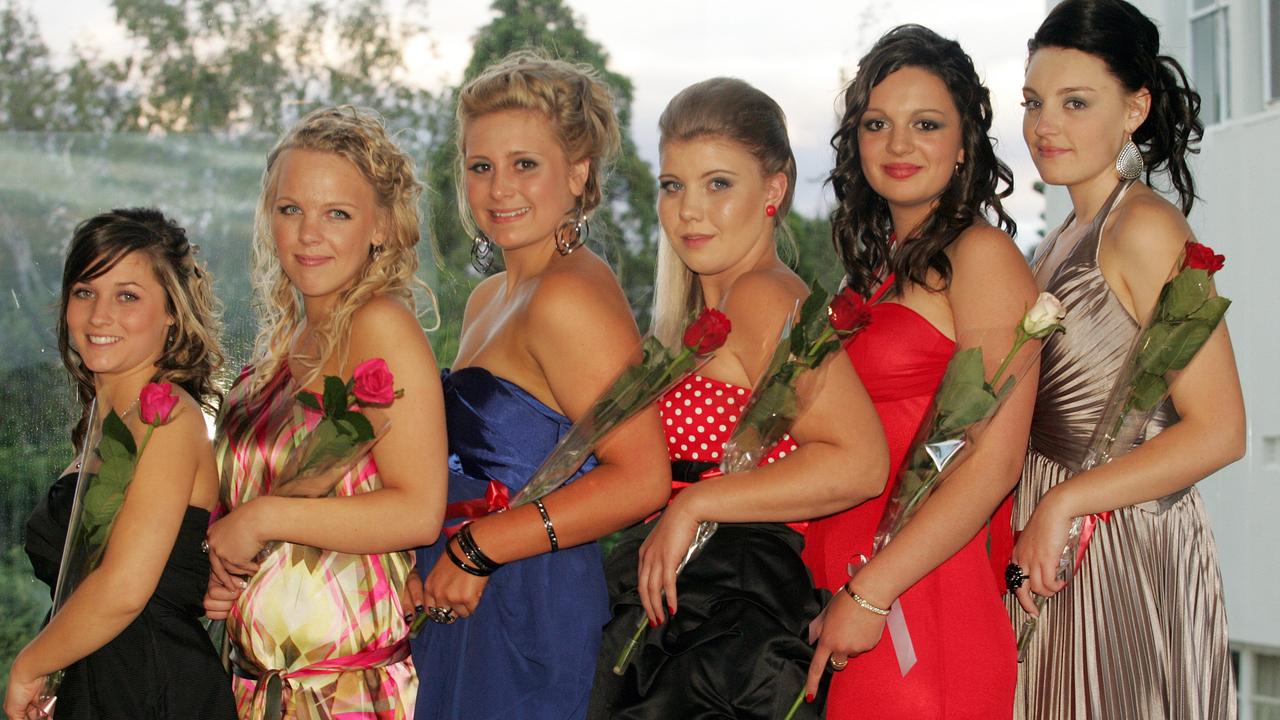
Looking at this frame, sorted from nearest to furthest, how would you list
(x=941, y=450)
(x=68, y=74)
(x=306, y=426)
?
(x=941, y=450)
(x=306, y=426)
(x=68, y=74)

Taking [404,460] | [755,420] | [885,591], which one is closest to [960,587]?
[885,591]

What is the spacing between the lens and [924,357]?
2.24 m

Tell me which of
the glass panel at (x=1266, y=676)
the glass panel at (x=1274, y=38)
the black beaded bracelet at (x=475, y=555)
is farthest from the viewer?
the glass panel at (x=1266, y=676)

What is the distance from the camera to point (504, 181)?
244 cm

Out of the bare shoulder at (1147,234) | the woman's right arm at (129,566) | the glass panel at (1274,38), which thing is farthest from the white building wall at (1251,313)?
the woman's right arm at (129,566)

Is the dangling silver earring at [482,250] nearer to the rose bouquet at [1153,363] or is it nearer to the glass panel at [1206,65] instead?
the rose bouquet at [1153,363]

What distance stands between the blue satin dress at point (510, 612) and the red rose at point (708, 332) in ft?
1.31

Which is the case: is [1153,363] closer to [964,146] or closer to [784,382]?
[964,146]

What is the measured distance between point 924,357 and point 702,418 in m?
0.41

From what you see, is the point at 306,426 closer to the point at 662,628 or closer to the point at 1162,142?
the point at 662,628

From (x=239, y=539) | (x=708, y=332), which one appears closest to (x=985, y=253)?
(x=708, y=332)

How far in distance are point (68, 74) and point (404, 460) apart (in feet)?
8.33

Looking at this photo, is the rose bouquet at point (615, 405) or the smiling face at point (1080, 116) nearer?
the rose bouquet at point (615, 405)

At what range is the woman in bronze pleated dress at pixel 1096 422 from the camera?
7.42 feet
